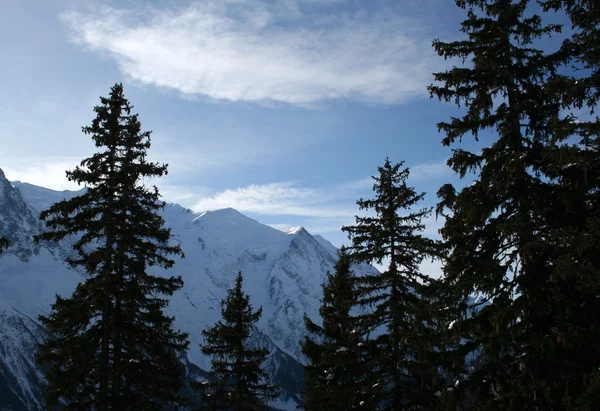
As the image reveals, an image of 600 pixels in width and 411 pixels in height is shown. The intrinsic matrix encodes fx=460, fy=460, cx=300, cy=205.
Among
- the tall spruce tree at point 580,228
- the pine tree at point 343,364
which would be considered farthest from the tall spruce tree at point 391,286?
the tall spruce tree at point 580,228

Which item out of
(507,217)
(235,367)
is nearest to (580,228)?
(507,217)

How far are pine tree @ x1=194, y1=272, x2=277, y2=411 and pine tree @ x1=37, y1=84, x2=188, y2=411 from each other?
17.6 feet

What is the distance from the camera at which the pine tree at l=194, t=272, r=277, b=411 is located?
2061cm

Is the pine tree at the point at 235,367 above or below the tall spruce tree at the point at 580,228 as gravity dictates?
below

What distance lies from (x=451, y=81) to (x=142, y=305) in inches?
451

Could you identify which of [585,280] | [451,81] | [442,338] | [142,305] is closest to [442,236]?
[442,338]

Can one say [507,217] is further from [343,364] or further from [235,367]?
[235,367]

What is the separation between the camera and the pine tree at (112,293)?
13.7 metres

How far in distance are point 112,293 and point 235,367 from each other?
8.87 m

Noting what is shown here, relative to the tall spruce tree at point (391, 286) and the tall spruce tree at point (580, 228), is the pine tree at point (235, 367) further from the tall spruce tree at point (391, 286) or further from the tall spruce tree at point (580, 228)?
the tall spruce tree at point (580, 228)

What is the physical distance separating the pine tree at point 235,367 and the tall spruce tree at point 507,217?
544 inches

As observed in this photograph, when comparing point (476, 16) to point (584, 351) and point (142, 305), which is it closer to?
point (584, 351)

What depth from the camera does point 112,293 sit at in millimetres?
13828

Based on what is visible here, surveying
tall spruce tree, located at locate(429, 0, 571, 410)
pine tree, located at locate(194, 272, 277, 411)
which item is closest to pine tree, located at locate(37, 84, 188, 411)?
pine tree, located at locate(194, 272, 277, 411)
